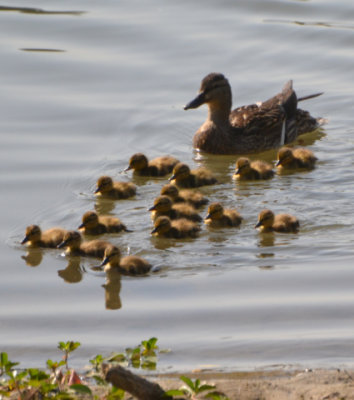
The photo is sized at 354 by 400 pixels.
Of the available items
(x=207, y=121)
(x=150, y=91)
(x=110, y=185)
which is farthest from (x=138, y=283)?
(x=150, y=91)

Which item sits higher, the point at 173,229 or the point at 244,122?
the point at 244,122

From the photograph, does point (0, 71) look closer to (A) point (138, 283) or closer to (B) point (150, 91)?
(B) point (150, 91)

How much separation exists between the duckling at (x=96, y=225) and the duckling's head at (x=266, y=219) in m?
0.96

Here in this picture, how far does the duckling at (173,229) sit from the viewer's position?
6754 millimetres

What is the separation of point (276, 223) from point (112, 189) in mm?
1465

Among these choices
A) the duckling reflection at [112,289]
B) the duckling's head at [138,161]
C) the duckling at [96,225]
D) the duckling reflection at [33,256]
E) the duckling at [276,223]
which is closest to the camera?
the duckling reflection at [112,289]

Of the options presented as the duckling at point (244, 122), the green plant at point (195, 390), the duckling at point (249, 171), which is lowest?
the green plant at point (195, 390)

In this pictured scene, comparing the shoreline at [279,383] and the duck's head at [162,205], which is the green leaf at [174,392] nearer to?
the shoreline at [279,383]

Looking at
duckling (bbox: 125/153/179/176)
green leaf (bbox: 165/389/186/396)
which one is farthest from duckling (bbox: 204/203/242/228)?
green leaf (bbox: 165/389/186/396)

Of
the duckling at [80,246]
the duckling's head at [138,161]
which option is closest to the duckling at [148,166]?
the duckling's head at [138,161]

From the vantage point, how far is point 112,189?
759cm

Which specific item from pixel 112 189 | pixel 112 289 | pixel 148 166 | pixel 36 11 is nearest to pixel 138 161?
pixel 148 166

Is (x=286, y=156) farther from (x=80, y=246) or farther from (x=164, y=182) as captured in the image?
(x=80, y=246)

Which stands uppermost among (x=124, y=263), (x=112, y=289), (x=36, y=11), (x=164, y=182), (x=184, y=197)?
(x=36, y=11)
